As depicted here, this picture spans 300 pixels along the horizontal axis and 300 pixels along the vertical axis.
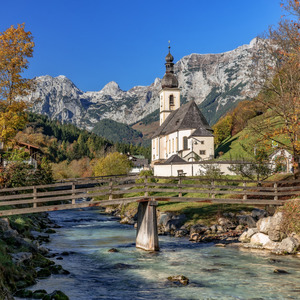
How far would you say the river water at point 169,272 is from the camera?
50.7ft

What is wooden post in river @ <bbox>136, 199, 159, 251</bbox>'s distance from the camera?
961 inches

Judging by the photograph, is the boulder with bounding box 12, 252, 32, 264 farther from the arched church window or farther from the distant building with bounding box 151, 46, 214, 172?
the arched church window

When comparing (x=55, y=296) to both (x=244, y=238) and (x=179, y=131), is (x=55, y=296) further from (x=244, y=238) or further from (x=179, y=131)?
(x=179, y=131)

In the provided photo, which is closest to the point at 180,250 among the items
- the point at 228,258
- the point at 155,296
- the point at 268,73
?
the point at 228,258

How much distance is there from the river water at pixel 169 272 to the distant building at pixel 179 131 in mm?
46165

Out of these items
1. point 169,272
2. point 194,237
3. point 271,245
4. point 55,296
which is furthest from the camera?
point 194,237

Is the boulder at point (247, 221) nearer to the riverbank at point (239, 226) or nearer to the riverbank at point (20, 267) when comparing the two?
the riverbank at point (239, 226)

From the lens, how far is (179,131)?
8444cm

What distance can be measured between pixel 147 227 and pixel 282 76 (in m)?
16.4

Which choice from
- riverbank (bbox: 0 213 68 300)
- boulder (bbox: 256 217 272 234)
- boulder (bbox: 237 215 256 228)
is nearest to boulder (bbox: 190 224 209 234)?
boulder (bbox: 237 215 256 228)

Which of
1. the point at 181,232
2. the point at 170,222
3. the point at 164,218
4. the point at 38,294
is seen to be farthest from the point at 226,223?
the point at 38,294

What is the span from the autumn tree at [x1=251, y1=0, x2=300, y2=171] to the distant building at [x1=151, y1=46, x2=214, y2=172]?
39714 millimetres

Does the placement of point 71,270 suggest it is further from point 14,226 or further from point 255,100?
point 255,100

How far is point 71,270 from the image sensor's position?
1927cm
